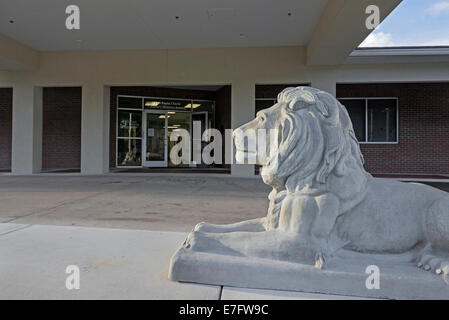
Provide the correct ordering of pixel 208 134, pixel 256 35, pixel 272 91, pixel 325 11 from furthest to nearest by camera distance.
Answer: pixel 208 134, pixel 272 91, pixel 256 35, pixel 325 11

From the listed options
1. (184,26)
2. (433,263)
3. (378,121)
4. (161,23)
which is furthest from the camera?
(378,121)

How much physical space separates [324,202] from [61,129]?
14014mm

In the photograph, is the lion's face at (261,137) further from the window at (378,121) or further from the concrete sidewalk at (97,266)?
the window at (378,121)

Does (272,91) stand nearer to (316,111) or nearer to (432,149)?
(432,149)

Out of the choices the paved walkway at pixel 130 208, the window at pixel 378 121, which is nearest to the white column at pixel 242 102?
the paved walkway at pixel 130 208

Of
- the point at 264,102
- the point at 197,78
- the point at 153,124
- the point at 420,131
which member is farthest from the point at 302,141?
the point at 153,124

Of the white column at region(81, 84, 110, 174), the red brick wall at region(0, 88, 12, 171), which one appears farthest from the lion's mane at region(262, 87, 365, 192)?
the red brick wall at region(0, 88, 12, 171)

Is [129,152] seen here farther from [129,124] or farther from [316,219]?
[316,219]

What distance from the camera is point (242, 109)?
9.79 meters

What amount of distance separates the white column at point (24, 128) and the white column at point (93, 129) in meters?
1.74

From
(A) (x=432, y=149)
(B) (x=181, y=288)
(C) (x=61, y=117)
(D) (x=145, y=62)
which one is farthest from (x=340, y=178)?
(C) (x=61, y=117)

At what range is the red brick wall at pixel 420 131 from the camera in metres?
11.8

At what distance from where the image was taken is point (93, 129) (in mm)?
10102

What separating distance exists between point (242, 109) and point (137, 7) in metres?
4.23
